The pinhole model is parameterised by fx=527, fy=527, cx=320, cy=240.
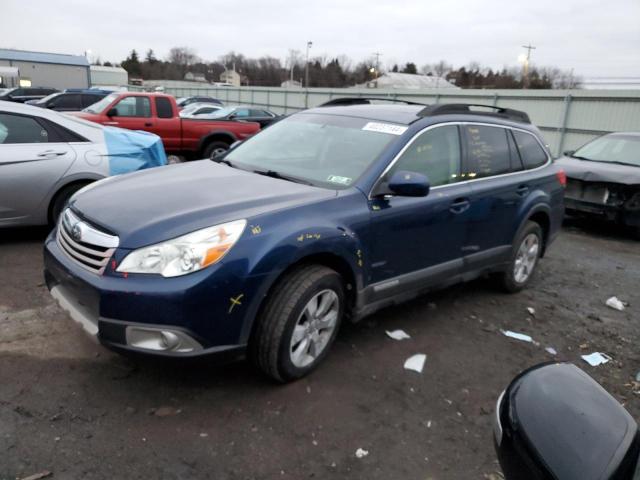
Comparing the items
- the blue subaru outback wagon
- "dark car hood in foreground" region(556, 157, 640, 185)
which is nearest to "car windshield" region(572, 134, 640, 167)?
"dark car hood in foreground" region(556, 157, 640, 185)

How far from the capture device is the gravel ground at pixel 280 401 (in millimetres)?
2639

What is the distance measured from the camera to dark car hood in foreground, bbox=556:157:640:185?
789cm

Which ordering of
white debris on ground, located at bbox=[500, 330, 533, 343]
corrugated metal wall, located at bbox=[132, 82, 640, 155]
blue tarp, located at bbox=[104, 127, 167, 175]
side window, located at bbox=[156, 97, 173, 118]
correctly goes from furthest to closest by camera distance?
corrugated metal wall, located at bbox=[132, 82, 640, 155] < side window, located at bbox=[156, 97, 173, 118] < blue tarp, located at bbox=[104, 127, 167, 175] < white debris on ground, located at bbox=[500, 330, 533, 343]

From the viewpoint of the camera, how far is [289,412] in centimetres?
307

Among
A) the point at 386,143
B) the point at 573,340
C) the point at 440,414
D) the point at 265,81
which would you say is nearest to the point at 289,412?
the point at 440,414

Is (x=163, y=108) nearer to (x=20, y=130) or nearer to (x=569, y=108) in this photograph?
(x=20, y=130)

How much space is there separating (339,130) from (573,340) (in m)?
2.63

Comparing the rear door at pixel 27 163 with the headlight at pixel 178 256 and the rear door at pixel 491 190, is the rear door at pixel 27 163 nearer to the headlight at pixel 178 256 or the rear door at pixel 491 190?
the headlight at pixel 178 256

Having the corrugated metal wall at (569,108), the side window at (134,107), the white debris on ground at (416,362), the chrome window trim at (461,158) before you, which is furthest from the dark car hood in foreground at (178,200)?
the corrugated metal wall at (569,108)

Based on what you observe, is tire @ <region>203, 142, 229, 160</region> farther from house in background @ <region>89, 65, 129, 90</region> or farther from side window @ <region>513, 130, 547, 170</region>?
house in background @ <region>89, 65, 129, 90</region>

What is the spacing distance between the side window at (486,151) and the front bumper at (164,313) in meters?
2.51

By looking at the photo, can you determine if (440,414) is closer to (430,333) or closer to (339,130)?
(430,333)

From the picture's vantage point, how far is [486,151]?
15.2ft

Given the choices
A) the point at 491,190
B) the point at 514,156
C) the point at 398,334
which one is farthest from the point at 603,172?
the point at 398,334
